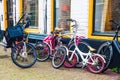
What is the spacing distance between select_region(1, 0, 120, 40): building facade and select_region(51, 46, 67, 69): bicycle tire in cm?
85

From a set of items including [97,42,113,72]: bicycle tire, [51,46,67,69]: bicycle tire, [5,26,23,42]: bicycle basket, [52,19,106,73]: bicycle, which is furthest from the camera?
[5,26,23,42]: bicycle basket

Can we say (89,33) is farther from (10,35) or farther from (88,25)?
(10,35)

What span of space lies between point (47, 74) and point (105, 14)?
87.1 inches

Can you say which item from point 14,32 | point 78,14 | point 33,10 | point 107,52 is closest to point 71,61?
point 107,52

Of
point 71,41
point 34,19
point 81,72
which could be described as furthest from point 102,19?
point 34,19

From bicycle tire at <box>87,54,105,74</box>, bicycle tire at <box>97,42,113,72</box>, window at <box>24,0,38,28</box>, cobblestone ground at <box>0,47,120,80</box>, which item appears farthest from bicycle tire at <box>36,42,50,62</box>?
window at <box>24,0,38,28</box>

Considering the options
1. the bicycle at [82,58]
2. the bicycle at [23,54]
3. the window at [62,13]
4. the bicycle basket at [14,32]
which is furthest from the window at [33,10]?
the bicycle at [82,58]

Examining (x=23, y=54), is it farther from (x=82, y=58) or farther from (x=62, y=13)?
Result: (x=62, y=13)

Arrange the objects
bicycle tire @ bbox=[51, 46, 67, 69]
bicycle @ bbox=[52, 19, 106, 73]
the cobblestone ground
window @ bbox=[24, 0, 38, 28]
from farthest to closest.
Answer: window @ bbox=[24, 0, 38, 28]
bicycle tire @ bbox=[51, 46, 67, 69]
bicycle @ bbox=[52, 19, 106, 73]
the cobblestone ground

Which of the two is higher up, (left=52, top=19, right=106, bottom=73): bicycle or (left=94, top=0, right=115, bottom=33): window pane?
(left=94, top=0, right=115, bottom=33): window pane

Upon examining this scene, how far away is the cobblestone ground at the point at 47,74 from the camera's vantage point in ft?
21.7

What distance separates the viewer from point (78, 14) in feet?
27.0

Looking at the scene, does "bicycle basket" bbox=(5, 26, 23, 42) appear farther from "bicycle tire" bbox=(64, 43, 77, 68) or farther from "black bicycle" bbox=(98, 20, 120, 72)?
"black bicycle" bbox=(98, 20, 120, 72)

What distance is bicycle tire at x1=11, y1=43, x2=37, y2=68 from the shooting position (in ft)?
25.0
